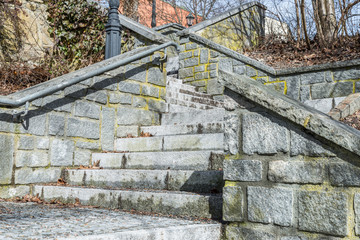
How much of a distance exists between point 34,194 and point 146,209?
1.68 m

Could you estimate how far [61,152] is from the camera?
473cm

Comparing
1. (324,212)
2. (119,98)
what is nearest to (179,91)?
(119,98)

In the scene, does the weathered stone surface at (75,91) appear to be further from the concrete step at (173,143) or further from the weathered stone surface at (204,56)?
the weathered stone surface at (204,56)

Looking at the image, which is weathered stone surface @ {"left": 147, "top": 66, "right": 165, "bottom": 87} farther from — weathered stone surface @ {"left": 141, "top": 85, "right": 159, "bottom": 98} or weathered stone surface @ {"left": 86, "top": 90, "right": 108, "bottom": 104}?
weathered stone surface @ {"left": 86, "top": 90, "right": 108, "bottom": 104}

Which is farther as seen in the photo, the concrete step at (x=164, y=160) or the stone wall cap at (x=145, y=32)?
the stone wall cap at (x=145, y=32)

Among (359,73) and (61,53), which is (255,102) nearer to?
(359,73)

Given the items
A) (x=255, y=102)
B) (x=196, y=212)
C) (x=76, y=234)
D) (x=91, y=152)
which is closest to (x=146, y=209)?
(x=196, y=212)

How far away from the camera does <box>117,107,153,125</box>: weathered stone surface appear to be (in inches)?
214

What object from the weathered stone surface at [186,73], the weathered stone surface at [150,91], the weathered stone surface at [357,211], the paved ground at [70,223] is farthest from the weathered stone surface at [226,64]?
the weathered stone surface at [357,211]

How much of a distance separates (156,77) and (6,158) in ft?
8.34

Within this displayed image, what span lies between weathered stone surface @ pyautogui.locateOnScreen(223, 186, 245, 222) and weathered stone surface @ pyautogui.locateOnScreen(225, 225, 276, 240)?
7 centimetres

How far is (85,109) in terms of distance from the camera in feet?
16.4

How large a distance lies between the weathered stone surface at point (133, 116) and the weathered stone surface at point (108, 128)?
12cm

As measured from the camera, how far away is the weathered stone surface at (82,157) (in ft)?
16.1
